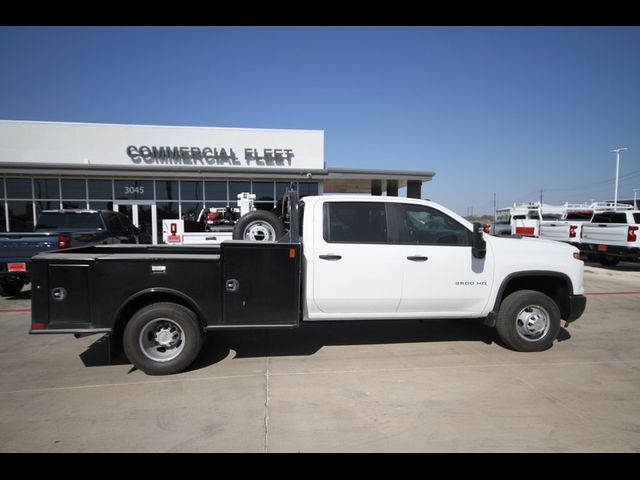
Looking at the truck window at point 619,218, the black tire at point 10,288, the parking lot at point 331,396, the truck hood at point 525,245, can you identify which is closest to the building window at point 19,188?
the black tire at point 10,288

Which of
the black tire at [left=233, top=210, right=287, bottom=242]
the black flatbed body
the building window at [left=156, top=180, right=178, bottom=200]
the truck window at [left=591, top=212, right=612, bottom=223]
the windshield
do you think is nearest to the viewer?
the black flatbed body

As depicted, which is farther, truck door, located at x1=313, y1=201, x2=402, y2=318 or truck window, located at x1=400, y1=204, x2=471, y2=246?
truck window, located at x1=400, y1=204, x2=471, y2=246

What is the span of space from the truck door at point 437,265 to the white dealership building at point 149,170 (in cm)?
1424

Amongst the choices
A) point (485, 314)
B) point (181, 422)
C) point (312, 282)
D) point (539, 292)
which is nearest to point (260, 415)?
point (181, 422)

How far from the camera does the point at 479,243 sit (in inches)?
188

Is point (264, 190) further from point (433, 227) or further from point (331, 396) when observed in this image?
point (331, 396)

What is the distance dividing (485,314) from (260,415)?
3.14m

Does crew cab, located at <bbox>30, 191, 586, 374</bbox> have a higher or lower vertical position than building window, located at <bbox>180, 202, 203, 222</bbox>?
lower

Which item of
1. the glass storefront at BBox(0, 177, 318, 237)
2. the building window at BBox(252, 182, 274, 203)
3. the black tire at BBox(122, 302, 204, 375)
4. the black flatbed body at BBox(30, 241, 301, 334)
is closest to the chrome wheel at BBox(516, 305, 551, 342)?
the black flatbed body at BBox(30, 241, 301, 334)

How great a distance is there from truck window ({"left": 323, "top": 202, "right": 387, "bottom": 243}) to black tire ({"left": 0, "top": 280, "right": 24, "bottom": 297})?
8.20 metres

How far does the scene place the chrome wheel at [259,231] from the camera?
6672 mm

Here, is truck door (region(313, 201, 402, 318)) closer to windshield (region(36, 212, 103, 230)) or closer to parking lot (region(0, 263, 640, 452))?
parking lot (region(0, 263, 640, 452))

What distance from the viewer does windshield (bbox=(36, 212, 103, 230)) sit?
32.9 ft

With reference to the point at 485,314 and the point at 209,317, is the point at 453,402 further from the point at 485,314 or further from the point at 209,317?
the point at 209,317
